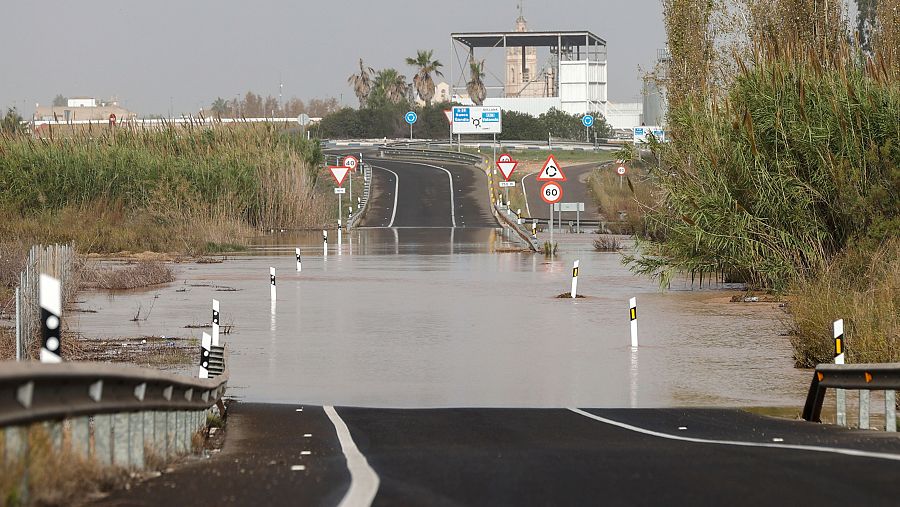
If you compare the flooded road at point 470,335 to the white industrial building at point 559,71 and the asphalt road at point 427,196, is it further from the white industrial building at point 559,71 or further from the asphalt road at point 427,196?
the white industrial building at point 559,71

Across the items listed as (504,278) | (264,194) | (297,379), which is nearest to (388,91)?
(264,194)

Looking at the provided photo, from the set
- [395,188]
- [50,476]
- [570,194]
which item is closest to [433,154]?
[395,188]

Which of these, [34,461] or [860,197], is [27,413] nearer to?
[34,461]

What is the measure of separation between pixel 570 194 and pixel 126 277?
4982cm

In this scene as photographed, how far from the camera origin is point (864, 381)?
13000 mm

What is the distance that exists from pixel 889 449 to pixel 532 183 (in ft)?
248

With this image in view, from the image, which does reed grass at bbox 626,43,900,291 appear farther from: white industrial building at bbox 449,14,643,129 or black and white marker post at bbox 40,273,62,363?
white industrial building at bbox 449,14,643,129

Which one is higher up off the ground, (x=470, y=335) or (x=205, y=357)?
(x=205, y=357)

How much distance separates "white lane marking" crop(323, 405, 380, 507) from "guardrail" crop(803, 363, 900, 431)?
16.3 feet

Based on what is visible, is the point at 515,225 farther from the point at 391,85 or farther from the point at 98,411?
the point at 391,85

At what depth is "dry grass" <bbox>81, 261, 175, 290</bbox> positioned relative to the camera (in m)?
34.2

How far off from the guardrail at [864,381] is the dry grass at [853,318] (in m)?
2.93

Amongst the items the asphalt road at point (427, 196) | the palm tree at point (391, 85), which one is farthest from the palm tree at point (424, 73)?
the asphalt road at point (427, 196)

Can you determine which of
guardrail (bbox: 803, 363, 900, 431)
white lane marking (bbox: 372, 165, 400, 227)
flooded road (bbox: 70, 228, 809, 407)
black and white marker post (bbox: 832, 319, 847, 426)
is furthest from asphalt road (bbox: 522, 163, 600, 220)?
guardrail (bbox: 803, 363, 900, 431)
